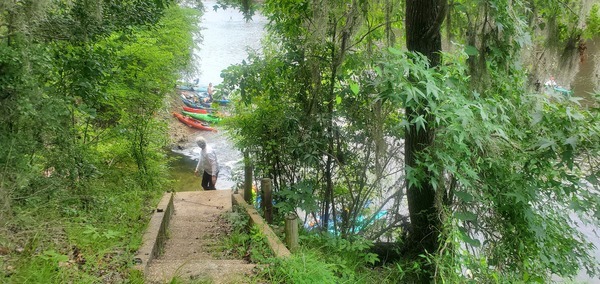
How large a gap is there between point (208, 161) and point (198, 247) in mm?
3609

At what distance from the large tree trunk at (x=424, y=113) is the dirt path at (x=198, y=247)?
1778 mm

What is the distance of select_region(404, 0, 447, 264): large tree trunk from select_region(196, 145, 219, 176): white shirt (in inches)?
182

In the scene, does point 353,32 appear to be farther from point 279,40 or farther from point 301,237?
point 301,237

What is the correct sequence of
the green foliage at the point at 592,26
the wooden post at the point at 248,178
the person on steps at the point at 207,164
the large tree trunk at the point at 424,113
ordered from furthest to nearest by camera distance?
the person on steps at the point at 207,164
the wooden post at the point at 248,178
the green foliage at the point at 592,26
the large tree trunk at the point at 424,113

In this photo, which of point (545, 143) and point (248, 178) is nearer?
point (545, 143)

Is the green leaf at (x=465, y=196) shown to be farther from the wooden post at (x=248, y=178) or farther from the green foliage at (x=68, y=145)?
the wooden post at (x=248, y=178)

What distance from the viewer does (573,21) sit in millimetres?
4258

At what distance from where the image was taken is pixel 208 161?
8133 millimetres

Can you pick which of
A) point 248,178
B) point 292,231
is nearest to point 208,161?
point 248,178

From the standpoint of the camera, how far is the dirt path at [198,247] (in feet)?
9.97

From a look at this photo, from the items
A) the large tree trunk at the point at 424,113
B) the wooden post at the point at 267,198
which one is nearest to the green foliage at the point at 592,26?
the large tree trunk at the point at 424,113

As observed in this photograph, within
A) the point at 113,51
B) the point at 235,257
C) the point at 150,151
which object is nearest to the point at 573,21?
the point at 235,257

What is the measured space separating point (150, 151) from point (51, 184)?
9.95 ft

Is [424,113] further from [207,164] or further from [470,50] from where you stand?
[207,164]
